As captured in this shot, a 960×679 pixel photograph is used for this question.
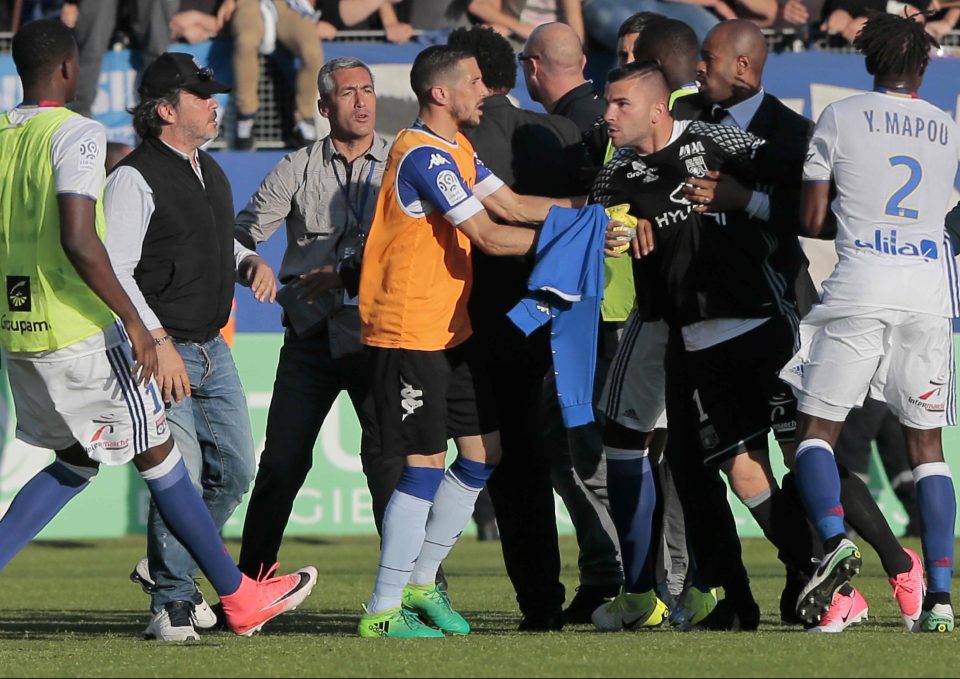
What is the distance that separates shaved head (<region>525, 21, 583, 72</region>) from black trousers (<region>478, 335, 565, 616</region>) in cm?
145

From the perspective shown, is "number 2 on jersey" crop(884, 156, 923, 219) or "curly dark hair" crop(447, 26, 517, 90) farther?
"curly dark hair" crop(447, 26, 517, 90)

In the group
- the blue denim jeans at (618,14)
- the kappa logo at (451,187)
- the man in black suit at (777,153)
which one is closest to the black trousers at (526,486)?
the kappa logo at (451,187)

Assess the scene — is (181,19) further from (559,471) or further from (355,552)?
(559,471)

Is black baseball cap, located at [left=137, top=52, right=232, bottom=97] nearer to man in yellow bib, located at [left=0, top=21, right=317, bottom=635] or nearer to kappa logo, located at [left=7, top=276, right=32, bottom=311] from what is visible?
man in yellow bib, located at [left=0, top=21, right=317, bottom=635]

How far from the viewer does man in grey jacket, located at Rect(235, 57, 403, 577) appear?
24.5 ft

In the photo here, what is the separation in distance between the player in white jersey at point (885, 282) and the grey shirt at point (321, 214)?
218 cm

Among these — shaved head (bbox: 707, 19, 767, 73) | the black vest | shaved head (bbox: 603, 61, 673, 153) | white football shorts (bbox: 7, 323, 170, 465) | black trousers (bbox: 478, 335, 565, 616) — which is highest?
shaved head (bbox: 707, 19, 767, 73)

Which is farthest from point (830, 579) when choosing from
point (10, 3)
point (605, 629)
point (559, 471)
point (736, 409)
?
point (10, 3)

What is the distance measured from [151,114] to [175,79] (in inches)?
7.3

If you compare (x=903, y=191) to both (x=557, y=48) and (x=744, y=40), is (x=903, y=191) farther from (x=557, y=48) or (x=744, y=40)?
(x=557, y=48)

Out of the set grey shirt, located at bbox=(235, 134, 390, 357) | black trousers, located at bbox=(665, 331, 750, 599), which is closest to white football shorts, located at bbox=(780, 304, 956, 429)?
black trousers, located at bbox=(665, 331, 750, 599)

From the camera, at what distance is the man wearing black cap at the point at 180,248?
22.5ft

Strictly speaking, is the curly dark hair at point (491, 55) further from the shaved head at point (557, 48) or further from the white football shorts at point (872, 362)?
the white football shorts at point (872, 362)

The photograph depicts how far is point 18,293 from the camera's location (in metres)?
6.18
